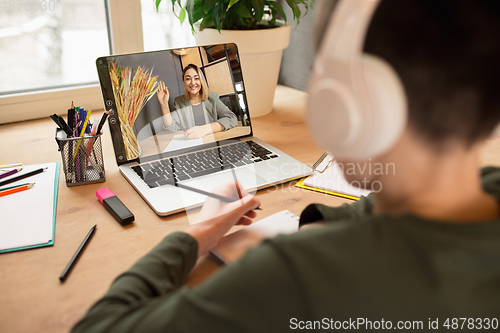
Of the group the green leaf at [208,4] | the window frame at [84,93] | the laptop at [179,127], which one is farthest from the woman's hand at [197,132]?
the window frame at [84,93]

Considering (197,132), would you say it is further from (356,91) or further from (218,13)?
(356,91)

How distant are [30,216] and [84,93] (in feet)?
2.37

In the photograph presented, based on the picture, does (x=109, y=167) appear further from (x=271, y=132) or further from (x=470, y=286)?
A: (x=470, y=286)

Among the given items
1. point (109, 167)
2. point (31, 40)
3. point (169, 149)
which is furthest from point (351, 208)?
point (31, 40)

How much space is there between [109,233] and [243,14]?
704 mm

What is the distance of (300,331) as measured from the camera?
1.19 feet

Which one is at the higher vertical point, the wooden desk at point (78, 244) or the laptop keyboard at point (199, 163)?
the laptop keyboard at point (199, 163)

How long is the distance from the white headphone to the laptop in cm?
44

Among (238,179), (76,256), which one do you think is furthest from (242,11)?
(76,256)

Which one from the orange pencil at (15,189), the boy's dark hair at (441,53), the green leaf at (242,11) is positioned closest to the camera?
the boy's dark hair at (441,53)

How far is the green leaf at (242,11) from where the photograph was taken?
109 cm

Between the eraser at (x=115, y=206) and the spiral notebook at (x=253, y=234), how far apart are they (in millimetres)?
177

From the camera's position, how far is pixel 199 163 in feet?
2.88

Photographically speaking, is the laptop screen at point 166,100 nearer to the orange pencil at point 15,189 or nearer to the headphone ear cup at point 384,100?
the orange pencil at point 15,189
